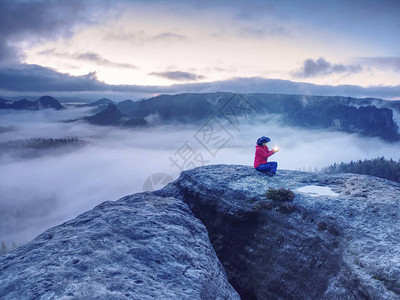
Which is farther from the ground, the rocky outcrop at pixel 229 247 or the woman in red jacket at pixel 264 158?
the woman in red jacket at pixel 264 158

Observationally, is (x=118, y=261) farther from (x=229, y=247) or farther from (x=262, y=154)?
(x=262, y=154)

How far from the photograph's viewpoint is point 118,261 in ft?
41.5

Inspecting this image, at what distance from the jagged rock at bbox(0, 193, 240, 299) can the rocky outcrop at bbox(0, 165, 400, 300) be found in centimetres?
5

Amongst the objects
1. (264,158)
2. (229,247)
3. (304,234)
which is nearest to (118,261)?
(229,247)

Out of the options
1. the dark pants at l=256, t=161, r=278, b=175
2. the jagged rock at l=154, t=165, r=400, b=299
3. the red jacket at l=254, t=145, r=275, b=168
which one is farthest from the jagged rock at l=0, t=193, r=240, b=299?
the red jacket at l=254, t=145, r=275, b=168

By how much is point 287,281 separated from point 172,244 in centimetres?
728

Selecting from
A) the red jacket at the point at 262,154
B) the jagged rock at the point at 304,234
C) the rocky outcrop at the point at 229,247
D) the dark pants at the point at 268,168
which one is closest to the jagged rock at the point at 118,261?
the rocky outcrop at the point at 229,247

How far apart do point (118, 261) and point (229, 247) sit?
9545 mm

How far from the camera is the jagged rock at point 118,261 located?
34.7 feet

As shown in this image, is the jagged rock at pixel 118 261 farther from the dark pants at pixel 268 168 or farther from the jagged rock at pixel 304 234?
the dark pants at pixel 268 168

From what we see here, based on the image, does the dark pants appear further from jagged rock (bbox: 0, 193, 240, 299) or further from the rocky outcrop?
jagged rock (bbox: 0, 193, 240, 299)

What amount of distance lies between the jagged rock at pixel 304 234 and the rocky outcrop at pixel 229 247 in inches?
2.4

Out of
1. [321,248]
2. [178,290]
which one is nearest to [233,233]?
[321,248]

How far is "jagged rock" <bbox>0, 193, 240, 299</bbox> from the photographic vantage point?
10586 millimetres
